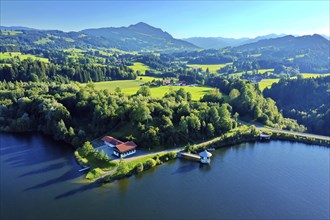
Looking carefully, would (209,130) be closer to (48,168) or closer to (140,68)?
(48,168)

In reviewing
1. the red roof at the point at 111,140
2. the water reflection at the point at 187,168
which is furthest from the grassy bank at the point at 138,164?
the red roof at the point at 111,140

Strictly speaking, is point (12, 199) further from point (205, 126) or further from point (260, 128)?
point (260, 128)

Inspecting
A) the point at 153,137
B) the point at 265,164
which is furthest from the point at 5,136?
the point at 265,164

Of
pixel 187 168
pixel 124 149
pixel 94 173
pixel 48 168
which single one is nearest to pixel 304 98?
pixel 187 168

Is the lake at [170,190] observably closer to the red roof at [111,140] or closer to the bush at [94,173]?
the bush at [94,173]

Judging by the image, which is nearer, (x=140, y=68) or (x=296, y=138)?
(x=296, y=138)
